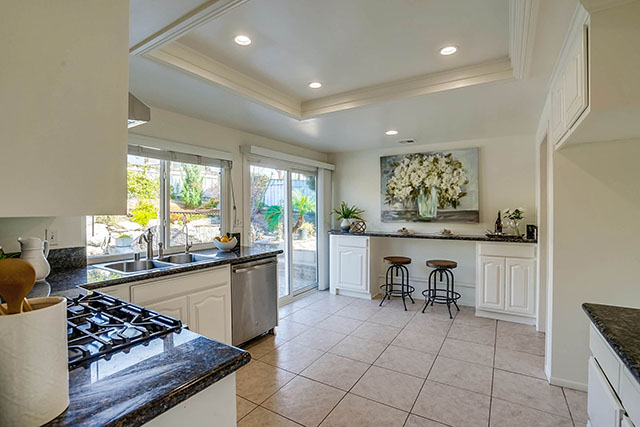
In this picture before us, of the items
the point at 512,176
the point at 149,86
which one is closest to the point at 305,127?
the point at 149,86

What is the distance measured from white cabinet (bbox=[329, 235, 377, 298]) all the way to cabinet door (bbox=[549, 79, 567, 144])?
8.84 ft

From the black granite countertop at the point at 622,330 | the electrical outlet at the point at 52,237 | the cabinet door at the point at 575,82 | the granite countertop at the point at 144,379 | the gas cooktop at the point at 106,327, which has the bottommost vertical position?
the black granite countertop at the point at 622,330

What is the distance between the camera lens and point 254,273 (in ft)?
10.1

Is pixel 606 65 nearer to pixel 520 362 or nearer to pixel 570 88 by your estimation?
pixel 570 88

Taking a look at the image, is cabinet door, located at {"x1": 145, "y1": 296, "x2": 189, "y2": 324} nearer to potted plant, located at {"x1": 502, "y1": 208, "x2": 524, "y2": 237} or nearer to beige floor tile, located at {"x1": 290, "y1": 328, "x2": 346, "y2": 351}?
beige floor tile, located at {"x1": 290, "y1": 328, "x2": 346, "y2": 351}

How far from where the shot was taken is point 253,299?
306cm

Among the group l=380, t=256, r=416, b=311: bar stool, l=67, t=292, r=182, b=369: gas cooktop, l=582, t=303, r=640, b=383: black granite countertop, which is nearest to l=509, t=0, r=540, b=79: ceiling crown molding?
l=582, t=303, r=640, b=383: black granite countertop

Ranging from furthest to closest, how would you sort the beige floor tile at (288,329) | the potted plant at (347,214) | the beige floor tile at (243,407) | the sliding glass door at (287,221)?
1. the potted plant at (347,214)
2. the sliding glass door at (287,221)
3. the beige floor tile at (288,329)
4. the beige floor tile at (243,407)

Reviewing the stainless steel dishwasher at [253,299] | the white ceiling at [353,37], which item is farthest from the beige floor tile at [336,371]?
the white ceiling at [353,37]

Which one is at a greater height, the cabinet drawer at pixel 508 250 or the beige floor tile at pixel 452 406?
the cabinet drawer at pixel 508 250

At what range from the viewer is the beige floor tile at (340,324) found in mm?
3463

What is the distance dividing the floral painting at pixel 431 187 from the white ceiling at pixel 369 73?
598mm

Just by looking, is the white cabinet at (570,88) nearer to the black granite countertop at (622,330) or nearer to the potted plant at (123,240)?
the black granite countertop at (622,330)

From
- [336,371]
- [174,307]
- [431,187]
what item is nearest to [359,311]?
[336,371]
